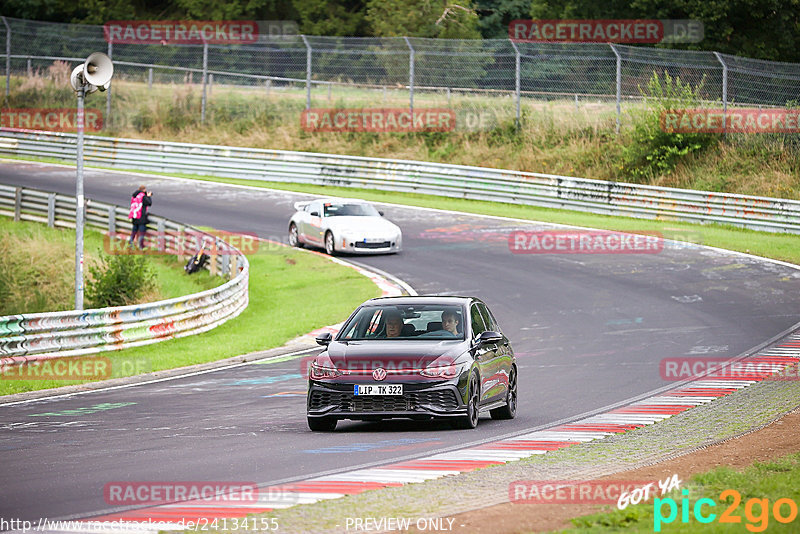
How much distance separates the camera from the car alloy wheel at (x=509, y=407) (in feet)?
43.2

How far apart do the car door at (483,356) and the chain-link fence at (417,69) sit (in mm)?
26108

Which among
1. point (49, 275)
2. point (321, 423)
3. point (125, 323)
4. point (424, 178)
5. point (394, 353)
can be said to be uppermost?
point (394, 353)

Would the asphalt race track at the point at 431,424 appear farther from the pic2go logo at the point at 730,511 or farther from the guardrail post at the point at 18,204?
the guardrail post at the point at 18,204

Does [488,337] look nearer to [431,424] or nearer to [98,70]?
[431,424]

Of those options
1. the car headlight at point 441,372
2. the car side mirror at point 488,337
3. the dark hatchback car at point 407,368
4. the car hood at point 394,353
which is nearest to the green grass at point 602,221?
the car side mirror at point 488,337

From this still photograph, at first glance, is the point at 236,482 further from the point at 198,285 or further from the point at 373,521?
the point at 198,285

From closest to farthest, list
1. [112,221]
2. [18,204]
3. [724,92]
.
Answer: [112,221]
[18,204]
[724,92]

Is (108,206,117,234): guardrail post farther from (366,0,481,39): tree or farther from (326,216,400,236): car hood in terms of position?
(366,0,481,39): tree

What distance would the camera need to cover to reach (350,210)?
29.9 meters

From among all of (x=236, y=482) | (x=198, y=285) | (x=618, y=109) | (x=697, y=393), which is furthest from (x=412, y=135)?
(x=236, y=482)

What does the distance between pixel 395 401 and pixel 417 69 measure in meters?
31.4

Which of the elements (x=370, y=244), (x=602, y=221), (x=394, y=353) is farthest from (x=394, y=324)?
(x=602, y=221)

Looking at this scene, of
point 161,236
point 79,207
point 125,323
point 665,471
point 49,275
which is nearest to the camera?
point 665,471

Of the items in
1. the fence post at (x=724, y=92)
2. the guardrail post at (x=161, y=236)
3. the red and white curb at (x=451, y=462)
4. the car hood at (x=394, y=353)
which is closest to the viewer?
the red and white curb at (x=451, y=462)
